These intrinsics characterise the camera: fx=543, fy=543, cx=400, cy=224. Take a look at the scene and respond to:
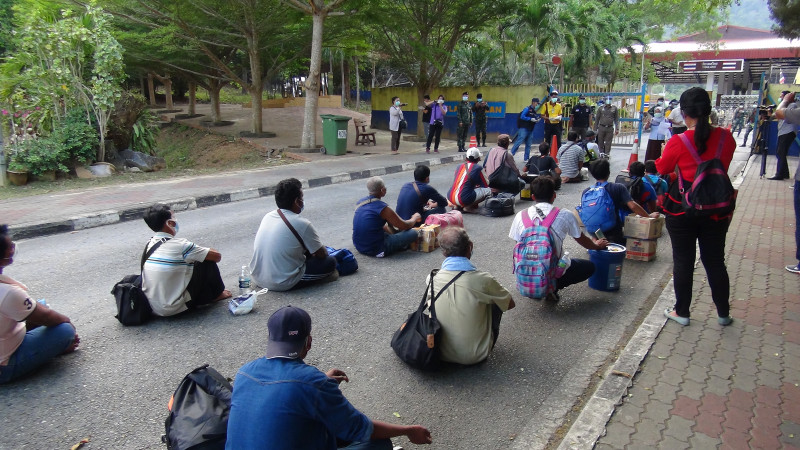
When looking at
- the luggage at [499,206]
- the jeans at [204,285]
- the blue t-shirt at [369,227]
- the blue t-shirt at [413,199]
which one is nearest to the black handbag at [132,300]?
the jeans at [204,285]

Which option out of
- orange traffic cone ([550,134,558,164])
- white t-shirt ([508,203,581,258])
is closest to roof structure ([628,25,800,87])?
orange traffic cone ([550,134,558,164])

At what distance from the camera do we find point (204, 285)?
4867 mm

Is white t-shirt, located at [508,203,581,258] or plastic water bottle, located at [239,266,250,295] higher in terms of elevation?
white t-shirt, located at [508,203,581,258]

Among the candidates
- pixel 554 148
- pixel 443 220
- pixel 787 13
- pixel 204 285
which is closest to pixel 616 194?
pixel 443 220

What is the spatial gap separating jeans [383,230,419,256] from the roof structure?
91.6 feet

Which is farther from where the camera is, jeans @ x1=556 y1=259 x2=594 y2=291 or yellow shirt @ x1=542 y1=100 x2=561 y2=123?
yellow shirt @ x1=542 y1=100 x2=561 y2=123

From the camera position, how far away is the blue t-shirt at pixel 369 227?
6.34 metres

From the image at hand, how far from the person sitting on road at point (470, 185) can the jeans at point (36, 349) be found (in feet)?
19.8

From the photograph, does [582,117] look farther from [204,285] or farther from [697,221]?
[204,285]

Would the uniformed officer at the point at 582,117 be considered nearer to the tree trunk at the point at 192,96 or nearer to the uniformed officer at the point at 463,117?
the uniformed officer at the point at 463,117

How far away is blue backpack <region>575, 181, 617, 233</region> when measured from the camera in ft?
20.1

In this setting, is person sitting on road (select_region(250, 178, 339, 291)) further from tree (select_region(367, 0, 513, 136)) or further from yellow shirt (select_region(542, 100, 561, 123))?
tree (select_region(367, 0, 513, 136))

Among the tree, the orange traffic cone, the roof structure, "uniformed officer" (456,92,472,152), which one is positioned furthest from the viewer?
the roof structure

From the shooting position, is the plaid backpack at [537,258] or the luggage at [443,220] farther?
the luggage at [443,220]
